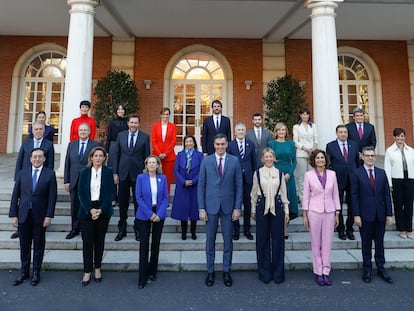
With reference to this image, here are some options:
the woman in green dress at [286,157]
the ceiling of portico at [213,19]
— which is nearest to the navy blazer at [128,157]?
the woman in green dress at [286,157]

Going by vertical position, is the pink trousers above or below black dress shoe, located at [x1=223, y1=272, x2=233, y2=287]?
above

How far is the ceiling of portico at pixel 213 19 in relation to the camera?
326 inches

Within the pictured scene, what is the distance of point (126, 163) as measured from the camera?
4.51m

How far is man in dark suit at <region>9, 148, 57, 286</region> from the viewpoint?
353 centimetres

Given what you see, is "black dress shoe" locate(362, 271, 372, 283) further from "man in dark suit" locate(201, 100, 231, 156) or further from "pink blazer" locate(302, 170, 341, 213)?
"man in dark suit" locate(201, 100, 231, 156)

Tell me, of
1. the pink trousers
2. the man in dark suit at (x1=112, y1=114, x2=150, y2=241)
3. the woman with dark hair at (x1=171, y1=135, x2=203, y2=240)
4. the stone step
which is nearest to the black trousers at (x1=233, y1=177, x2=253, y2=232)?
the stone step

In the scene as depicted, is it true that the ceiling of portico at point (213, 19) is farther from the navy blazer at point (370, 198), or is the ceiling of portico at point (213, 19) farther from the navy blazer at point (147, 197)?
the navy blazer at point (147, 197)

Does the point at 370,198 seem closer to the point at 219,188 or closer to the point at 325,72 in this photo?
the point at 219,188

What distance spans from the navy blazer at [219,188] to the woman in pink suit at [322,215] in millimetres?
902

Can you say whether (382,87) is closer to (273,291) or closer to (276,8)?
(276,8)

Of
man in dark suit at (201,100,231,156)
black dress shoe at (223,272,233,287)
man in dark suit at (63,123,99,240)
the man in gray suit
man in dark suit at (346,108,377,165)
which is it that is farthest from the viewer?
man in dark suit at (201,100,231,156)

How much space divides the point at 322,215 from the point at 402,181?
6.83 ft

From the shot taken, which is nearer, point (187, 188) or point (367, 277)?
point (367, 277)

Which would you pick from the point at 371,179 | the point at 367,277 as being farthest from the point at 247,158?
the point at 367,277
